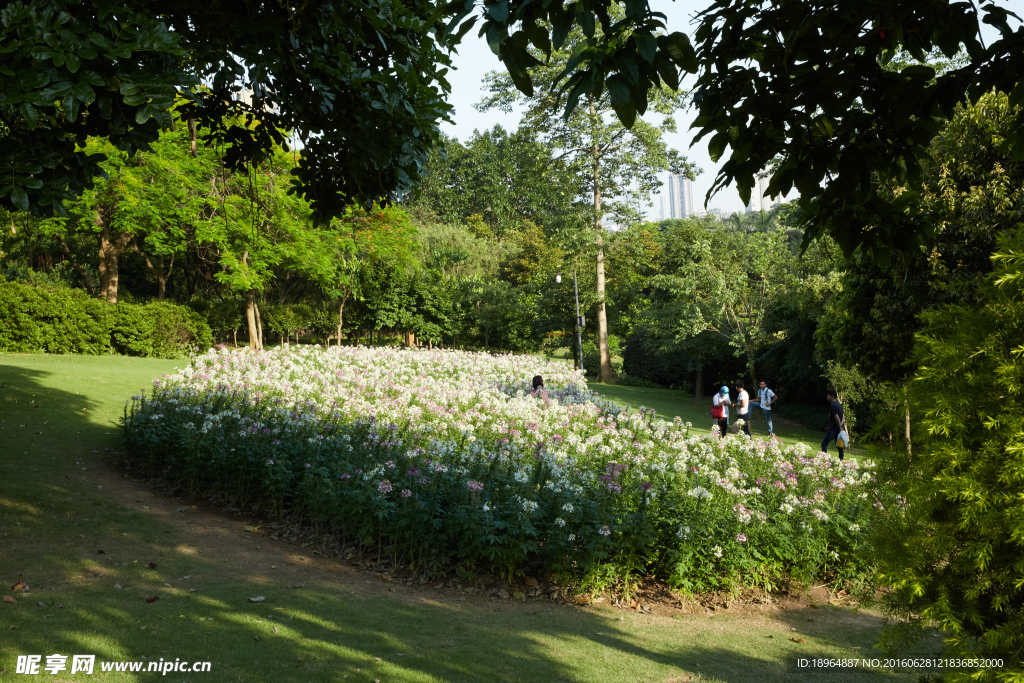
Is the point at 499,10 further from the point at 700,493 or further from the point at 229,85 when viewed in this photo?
the point at 229,85

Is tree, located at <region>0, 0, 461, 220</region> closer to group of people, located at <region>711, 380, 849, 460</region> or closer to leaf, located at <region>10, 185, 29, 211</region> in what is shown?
leaf, located at <region>10, 185, 29, 211</region>

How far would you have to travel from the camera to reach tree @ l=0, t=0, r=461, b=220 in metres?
3.39

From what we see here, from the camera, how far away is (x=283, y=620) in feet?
15.2

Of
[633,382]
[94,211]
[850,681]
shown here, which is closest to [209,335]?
[94,211]

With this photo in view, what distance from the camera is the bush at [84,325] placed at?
19.4 metres

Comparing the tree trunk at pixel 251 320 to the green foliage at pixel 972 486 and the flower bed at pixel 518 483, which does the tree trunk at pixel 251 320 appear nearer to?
the flower bed at pixel 518 483

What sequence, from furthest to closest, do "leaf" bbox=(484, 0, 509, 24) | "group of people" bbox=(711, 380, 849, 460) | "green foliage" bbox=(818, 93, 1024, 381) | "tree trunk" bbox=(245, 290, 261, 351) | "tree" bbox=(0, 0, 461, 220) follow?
"tree trunk" bbox=(245, 290, 261, 351)
"group of people" bbox=(711, 380, 849, 460)
"green foliage" bbox=(818, 93, 1024, 381)
"tree" bbox=(0, 0, 461, 220)
"leaf" bbox=(484, 0, 509, 24)

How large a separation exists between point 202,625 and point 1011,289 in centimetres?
Result: 502

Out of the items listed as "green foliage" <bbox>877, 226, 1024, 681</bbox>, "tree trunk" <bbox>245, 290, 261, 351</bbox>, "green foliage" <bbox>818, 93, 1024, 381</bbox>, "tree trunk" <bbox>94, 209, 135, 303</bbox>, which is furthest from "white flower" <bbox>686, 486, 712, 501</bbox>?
"tree trunk" <bbox>94, 209, 135, 303</bbox>

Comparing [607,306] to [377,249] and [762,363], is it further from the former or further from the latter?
[377,249]

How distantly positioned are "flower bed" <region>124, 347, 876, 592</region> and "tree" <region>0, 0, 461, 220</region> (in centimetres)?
304

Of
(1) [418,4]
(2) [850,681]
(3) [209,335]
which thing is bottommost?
(2) [850,681]

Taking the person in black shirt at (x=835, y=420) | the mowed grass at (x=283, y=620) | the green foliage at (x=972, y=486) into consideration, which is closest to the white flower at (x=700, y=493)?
the mowed grass at (x=283, y=620)

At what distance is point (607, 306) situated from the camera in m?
40.3
